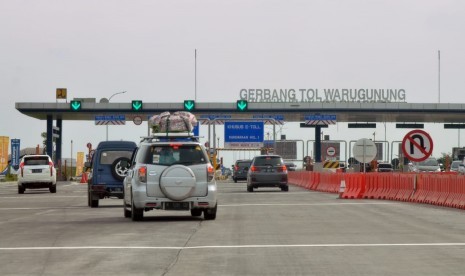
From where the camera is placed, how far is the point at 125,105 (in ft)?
249

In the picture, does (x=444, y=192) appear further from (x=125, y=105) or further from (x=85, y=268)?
(x=125, y=105)

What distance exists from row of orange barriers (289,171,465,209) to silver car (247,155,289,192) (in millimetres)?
3514

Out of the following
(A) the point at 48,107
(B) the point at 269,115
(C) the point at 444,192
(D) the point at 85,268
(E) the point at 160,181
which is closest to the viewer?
(D) the point at 85,268

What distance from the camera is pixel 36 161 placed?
4744cm

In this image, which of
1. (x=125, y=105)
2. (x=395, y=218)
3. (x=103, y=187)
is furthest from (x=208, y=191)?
(x=125, y=105)

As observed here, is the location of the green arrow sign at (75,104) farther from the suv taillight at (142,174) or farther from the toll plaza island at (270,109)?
the suv taillight at (142,174)

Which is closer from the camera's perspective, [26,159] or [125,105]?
[26,159]

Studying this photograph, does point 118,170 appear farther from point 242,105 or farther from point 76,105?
point 76,105

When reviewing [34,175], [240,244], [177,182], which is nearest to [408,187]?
[177,182]

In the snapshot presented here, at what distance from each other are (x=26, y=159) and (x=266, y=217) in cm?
2547

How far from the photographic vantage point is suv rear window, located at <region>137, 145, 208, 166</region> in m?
22.2

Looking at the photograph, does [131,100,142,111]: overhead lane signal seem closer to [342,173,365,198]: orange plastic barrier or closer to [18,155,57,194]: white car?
[18,155,57,194]: white car

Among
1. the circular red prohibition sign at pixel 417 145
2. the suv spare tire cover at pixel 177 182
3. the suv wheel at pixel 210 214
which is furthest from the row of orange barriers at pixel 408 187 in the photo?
the suv spare tire cover at pixel 177 182

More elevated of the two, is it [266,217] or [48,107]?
[48,107]
